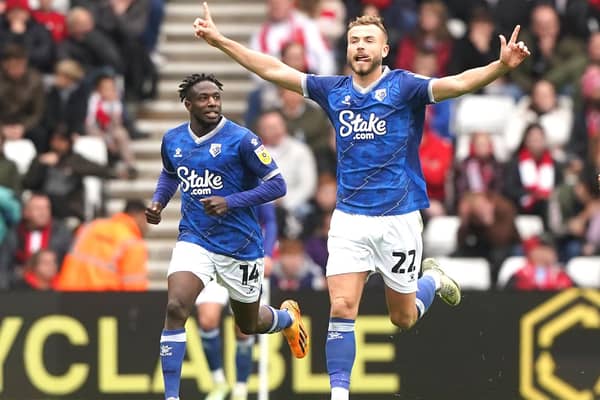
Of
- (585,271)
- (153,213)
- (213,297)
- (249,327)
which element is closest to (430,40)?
(585,271)

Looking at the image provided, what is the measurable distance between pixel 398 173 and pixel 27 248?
6.64m

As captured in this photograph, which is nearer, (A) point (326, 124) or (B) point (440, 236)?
(B) point (440, 236)

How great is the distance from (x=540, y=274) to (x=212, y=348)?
347cm

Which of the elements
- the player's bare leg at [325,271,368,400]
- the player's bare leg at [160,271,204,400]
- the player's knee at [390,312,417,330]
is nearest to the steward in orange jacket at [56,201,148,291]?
the player's bare leg at [160,271,204,400]

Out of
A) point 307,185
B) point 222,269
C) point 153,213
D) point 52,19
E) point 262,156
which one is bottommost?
point 222,269

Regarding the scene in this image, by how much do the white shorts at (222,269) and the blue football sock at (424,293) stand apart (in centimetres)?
115

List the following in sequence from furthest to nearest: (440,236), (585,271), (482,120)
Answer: (482,120), (440,236), (585,271)

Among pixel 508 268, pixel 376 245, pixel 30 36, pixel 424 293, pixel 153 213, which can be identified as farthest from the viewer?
pixel 30 36

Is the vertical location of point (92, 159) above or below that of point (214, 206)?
above

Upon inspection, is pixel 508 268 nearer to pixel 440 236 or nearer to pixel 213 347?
pixel 440 236

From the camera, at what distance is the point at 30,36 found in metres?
20.4

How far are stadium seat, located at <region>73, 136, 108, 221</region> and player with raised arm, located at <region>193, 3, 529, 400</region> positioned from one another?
6.65 metres

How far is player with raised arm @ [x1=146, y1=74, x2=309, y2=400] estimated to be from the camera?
13.2m

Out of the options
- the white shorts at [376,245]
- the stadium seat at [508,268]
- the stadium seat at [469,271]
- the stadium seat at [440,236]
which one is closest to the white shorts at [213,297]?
the stadium seat at [469,271]
